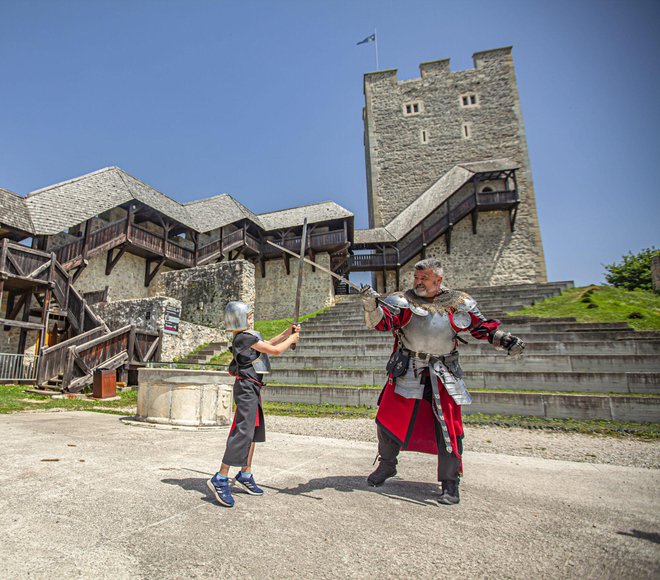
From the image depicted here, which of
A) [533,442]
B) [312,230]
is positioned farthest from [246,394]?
[312,230]

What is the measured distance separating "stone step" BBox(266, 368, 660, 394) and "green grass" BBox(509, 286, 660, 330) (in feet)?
12.2

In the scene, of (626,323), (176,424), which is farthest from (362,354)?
(626,323)

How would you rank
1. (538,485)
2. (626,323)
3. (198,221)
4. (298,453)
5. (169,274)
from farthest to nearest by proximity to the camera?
(198,221), (169,274), (626,323), (298,453), (538,485)

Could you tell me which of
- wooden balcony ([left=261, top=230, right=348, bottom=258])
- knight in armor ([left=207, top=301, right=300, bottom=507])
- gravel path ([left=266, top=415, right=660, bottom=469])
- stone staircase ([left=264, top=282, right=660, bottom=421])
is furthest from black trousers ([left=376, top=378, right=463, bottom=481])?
wooden balcony ([left=261, top=230, right=348, bottom=258])

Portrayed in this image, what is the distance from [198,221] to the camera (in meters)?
21.2

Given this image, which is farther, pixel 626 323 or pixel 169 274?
pixel 169 274

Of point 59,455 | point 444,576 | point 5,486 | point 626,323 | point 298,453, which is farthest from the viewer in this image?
point 626,323

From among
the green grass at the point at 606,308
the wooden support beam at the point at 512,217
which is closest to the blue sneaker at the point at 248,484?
the green grass at the point at 606,308

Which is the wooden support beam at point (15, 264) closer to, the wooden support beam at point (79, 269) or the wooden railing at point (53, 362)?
the wooden support beam at point (79, 269)

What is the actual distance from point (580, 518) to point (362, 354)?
7.24 m

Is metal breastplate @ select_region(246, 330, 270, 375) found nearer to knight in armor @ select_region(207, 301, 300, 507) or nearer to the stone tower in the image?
knight in armor @ select_region(207, 301, 300, 507)

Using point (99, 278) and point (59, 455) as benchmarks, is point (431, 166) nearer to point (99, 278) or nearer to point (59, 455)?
point (99, 278)

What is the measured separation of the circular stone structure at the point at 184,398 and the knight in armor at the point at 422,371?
312 cm

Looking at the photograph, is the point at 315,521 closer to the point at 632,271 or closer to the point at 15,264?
the point at 15,264
